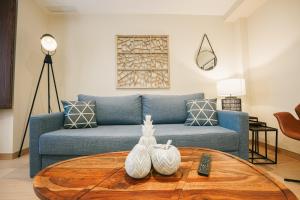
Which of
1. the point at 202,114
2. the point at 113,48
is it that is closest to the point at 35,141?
the point at 202,114

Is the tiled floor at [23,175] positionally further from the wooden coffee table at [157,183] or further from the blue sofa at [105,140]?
the wooden coffee table at [157,183]

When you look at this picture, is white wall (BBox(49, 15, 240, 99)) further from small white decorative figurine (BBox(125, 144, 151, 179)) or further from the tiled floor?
small white decorative figurine (BBox(125, 144, 151, 179))

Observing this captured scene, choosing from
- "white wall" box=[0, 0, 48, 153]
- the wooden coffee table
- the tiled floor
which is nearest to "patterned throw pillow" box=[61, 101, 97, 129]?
the tiled floor

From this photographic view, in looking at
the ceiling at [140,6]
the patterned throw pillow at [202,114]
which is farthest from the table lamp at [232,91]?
the ceiling at [140,6]

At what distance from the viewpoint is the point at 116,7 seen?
115 inches

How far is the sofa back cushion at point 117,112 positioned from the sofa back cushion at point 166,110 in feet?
0.50

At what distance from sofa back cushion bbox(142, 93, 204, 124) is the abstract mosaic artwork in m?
0.68

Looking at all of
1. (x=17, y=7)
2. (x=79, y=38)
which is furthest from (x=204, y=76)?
(x=17, y=7)

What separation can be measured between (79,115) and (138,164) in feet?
4.90

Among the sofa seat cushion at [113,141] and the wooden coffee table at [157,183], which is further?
the sofa seat cushion at [113,141]

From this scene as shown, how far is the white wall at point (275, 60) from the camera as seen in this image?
2258 mm

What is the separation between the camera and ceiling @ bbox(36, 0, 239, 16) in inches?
110

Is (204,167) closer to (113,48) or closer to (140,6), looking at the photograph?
(113,48)

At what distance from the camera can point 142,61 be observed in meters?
3.06
